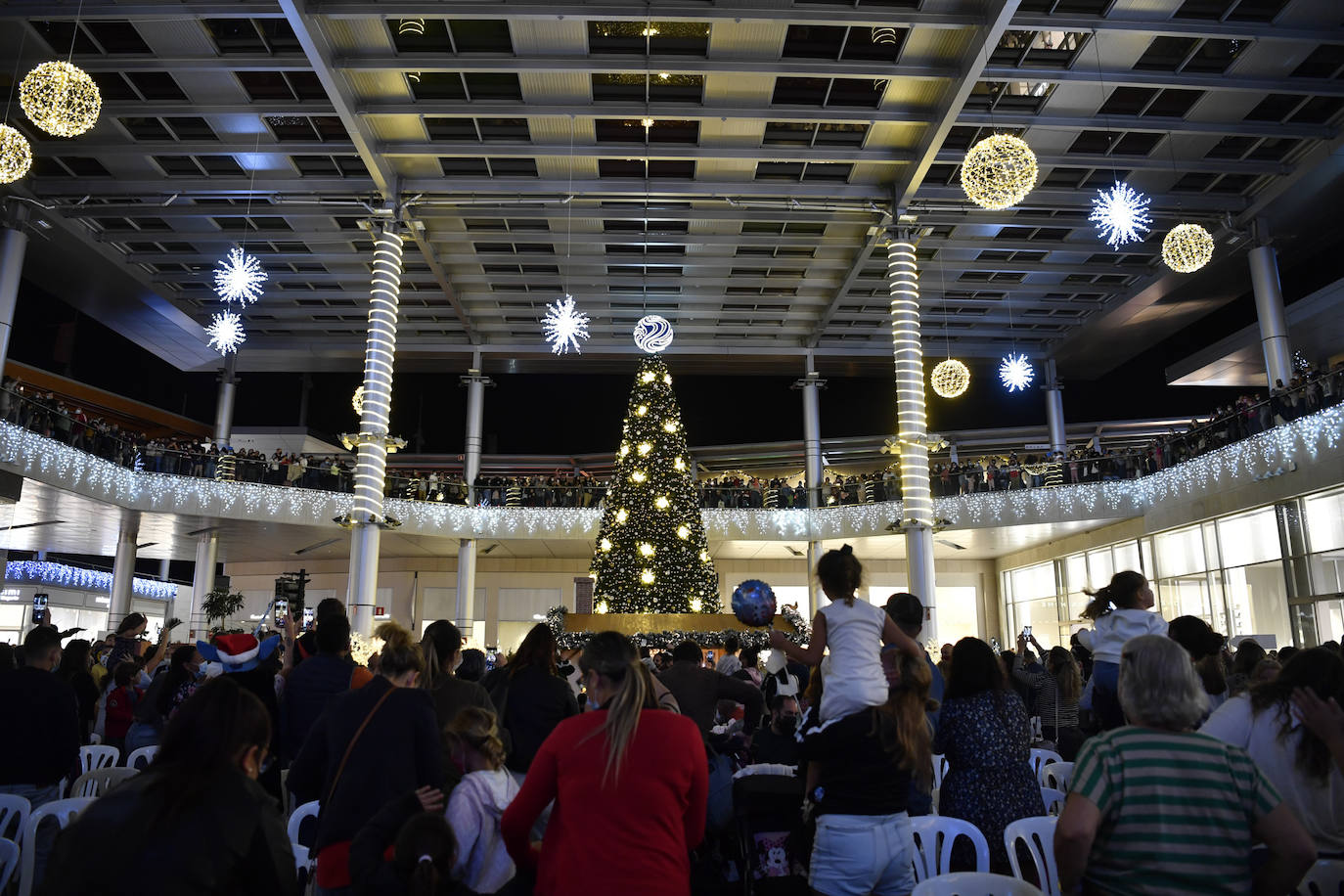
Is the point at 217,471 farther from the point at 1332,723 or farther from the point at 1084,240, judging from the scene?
the point at 1332,723

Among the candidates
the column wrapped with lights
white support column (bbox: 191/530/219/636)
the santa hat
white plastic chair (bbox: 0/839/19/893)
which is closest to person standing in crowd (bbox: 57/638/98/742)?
the santa hat

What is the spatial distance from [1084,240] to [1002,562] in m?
12.3

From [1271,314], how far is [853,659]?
18170 millimetres

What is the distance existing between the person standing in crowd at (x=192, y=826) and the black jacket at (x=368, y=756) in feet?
3.53

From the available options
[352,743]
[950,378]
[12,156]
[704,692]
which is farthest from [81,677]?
[950,378]

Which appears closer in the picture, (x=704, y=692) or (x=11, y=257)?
(x=704, y=692)

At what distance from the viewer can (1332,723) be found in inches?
116

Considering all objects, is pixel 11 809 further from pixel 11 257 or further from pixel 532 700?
pixel 11 257

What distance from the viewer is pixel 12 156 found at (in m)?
10.9

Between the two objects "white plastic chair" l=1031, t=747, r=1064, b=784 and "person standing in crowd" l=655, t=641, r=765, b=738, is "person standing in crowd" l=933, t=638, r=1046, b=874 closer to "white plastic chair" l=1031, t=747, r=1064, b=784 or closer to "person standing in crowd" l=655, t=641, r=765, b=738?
"person standing in crowd" l=655, t=641, r=765, b=738

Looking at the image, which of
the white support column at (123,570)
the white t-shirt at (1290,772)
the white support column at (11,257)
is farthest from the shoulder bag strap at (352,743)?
the white support column at (123,570)

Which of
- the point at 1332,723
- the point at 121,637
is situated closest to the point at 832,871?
the point at 1332,723

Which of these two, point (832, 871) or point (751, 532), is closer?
point (832, 871)

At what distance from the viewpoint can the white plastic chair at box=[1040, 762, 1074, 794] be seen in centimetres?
568
